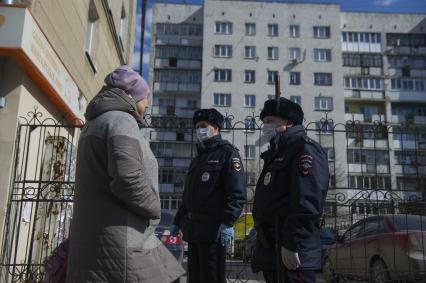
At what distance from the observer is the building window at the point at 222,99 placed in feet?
157

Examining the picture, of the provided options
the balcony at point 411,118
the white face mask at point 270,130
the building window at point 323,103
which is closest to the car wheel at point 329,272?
the white face mask at point 270,130

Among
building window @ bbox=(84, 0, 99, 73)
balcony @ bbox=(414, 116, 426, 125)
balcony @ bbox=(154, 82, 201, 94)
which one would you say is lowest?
building window @ bbox=(84, 0, 99, 73)

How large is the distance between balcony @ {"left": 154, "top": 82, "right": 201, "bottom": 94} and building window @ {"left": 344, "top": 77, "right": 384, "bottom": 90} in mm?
14842

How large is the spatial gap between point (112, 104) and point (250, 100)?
45141 millimetres

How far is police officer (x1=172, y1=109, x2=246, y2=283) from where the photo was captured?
4.33 meters

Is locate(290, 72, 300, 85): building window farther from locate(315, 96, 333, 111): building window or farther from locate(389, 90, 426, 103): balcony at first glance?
locate(389, 90, 426, 103): balcony

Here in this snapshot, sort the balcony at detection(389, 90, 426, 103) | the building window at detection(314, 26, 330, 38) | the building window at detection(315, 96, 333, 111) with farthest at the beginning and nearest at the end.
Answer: the building window at detection(314, 26, 330, 38) → the balcony at detection(389, 90, 426, 103) → the building window at detection(315, 96, 333, 111)

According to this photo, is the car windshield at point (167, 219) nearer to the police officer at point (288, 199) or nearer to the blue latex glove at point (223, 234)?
the blue latex glove at point (223, 234)

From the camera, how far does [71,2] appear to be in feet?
30.9

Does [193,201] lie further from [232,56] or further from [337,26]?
[337,26]

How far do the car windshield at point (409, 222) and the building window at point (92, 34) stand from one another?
24.1 feet

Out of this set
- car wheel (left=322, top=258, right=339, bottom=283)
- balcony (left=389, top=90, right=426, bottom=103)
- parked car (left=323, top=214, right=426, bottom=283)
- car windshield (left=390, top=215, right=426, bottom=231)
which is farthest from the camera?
balcony (left=389, top=90, right=426, bottom=103)

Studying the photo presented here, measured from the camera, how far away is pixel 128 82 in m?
3.13

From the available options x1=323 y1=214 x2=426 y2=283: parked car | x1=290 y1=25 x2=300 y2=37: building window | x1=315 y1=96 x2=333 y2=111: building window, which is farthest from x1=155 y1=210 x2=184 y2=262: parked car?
x1=290 y1=25 x2=300 y2=37: building window
